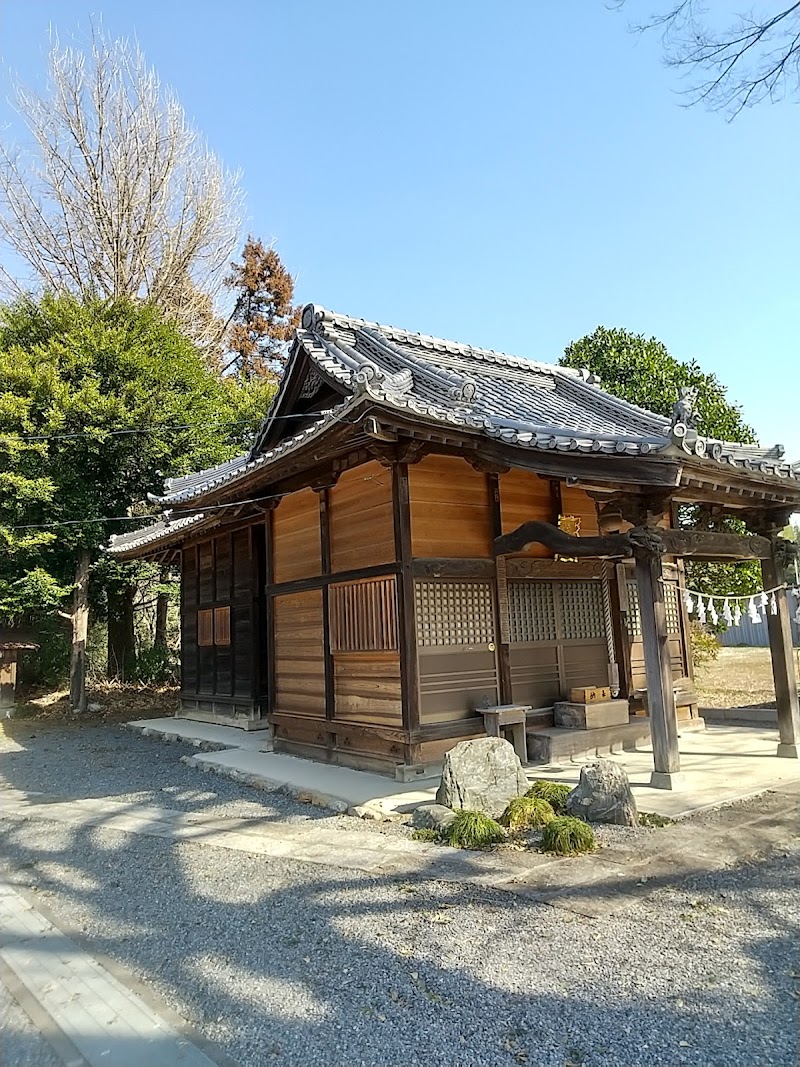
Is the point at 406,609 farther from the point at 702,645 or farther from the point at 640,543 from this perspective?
the point at 702,645

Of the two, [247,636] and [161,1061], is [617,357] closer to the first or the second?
[247,636]

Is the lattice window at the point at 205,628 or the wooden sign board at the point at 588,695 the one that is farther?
the lattice window at the point at 205,628

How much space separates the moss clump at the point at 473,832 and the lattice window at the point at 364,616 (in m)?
2.50

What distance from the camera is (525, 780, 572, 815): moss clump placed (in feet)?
20.0

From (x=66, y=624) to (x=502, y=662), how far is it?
54.7ft

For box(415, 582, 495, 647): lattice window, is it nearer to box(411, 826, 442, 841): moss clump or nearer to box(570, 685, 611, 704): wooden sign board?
box(570, 685, 611, 704): wooden sign board

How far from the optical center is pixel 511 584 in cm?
873

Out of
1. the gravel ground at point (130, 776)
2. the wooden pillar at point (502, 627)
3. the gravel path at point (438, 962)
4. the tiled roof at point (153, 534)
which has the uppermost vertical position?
the tiled roof at point (153, 534)

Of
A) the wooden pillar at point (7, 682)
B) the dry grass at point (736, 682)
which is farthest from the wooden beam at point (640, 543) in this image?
the wooden pillar at point (7, 682)

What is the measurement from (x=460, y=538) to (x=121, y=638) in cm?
1551

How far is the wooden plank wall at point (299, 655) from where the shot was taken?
9398mm

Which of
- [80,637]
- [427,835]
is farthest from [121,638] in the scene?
[427,835]

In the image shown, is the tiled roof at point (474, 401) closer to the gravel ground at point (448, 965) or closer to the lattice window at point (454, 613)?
the lattice window at point (454, 613)

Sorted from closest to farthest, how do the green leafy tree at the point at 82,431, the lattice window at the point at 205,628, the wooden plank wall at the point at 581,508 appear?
the wooden plank wall at the point at 581,508 → the lattice window at the point at 205,628 → the green leafy tree at the point at 82,431
